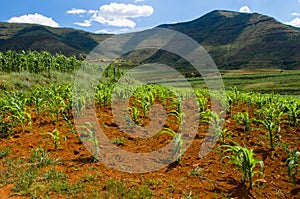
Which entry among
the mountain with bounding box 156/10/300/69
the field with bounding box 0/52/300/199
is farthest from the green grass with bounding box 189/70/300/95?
the mountain with bounding box 156/10/300/69

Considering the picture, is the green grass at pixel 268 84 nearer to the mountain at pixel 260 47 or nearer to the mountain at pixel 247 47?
the mountain at pixel 260 47

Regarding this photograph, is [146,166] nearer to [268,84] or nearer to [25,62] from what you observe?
[25,62]

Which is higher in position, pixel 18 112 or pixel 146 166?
pixel 18 112

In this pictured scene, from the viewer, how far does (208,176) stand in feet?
12.2

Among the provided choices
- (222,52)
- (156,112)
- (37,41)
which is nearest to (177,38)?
(222,52)

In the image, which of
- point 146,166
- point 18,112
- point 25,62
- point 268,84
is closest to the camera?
point 146,166

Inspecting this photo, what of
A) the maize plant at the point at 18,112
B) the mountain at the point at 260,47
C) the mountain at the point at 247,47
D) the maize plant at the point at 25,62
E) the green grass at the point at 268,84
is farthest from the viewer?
the mountain at the point at 247,47

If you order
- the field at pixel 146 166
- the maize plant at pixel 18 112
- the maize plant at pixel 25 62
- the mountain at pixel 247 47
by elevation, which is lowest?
the field at pixel 146 166

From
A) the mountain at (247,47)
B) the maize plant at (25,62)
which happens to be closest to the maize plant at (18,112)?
the maize plant at (25,62)

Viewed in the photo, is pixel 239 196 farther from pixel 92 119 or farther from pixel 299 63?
pixel 299 63

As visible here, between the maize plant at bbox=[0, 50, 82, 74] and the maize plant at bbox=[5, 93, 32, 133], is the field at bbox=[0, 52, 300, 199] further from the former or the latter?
the maize plant at bbox=[0, 50, 82, 74]

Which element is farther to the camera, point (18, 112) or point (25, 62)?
point (25, 62)

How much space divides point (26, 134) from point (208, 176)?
4.19 meters

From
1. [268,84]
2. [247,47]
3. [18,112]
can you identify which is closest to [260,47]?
[247,47]
